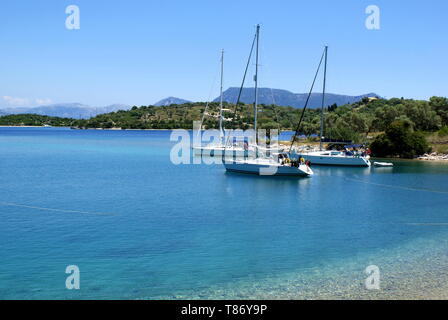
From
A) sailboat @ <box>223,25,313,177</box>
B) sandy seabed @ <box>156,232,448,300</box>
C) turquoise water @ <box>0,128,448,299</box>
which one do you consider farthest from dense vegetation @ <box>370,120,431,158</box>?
sandy seabed @ <box>156,232,448,300</box>

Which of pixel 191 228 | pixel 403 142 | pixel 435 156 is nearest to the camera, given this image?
pixel 191 228

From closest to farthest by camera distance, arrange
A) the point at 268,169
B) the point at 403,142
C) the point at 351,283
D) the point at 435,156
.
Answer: the point at 351,283 → the point at 268,169 → the point at 435,156 → the point at 403,142

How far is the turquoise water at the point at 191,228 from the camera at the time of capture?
1805cm

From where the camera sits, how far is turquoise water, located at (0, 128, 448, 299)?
1805 centimetres

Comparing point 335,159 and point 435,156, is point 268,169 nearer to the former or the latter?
point 335,159

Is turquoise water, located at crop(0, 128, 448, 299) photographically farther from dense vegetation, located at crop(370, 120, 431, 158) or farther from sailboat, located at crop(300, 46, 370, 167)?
dense vegetation, located at crop(370, 120, 431, 158)

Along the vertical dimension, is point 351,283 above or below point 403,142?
below

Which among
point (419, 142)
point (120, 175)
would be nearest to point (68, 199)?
point (120, 175)

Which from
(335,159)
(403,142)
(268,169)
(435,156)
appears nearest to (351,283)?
(268,169)

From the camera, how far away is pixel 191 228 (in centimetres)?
2655

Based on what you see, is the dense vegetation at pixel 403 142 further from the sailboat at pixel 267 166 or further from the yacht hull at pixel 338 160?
the sailboat at pixel 267 166

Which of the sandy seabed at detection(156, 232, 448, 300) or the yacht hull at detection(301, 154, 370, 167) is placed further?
the yacht hull at detection(301, 154, 370, 167)

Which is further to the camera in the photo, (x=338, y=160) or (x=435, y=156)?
(x=435, y=156)
